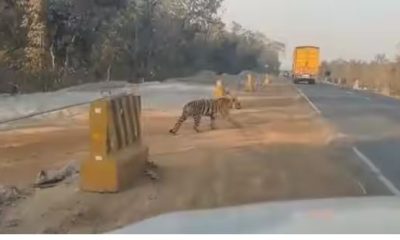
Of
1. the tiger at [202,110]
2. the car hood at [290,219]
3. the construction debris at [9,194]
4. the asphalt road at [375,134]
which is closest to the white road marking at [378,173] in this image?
the asphalt road at [375,134]

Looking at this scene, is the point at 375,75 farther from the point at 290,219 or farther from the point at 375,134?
the point at 290,219

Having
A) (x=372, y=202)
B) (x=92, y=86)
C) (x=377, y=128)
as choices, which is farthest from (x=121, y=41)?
(x=372, y=202)

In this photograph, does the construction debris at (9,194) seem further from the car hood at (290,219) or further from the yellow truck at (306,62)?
the yellow truck at (306,62)

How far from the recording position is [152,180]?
1044 cm

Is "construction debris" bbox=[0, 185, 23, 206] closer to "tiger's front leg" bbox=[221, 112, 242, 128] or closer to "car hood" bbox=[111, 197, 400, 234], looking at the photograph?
"car hood" bbox=[111, 197, 400, 234]

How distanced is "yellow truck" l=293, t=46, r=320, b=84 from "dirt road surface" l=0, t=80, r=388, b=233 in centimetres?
5063

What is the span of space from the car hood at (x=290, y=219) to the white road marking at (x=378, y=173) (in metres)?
5.43

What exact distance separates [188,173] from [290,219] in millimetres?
7528

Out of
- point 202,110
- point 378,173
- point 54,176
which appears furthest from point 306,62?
point 54,176

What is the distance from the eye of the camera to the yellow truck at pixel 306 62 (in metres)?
69.6

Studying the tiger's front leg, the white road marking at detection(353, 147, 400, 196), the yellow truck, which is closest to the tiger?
the tiger's front leg

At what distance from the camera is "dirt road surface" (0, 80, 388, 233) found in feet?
27.3
